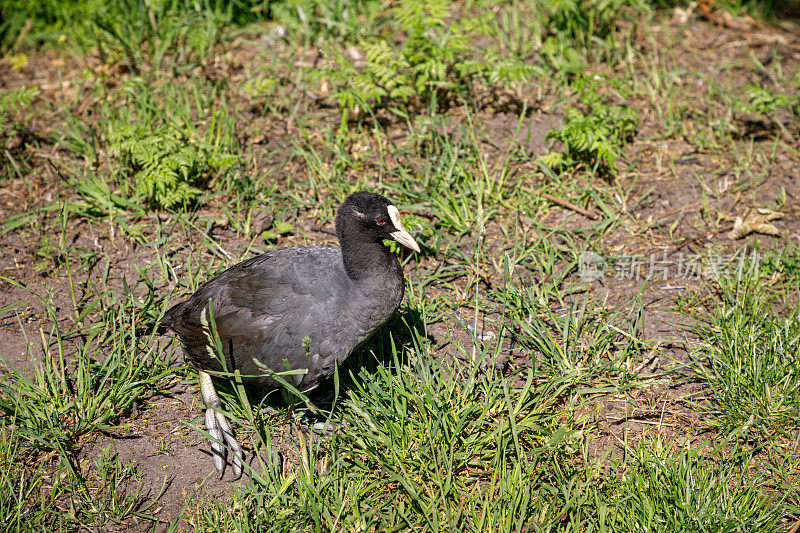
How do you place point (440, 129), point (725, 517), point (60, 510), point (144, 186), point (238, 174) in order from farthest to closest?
point (440, 129) < point (238, 174) < point (144, 186) < point (60, 510) < point (725, 517)

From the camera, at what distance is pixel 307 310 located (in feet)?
11.7

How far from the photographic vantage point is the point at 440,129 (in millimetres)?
5586

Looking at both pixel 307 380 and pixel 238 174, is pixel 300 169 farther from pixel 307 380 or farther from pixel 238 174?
pixel 307 380

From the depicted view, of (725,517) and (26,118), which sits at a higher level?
(26,118)

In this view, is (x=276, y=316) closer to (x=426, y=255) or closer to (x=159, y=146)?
(x=426, y=255)

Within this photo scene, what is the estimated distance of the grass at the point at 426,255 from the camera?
133 inches

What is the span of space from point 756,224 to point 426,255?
238 cm

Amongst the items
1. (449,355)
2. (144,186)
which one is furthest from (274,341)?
(144,186)

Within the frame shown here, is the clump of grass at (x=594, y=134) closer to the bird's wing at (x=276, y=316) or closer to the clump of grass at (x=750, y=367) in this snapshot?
the clump of grass at (x=750, y=367)

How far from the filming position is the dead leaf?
4.77 m

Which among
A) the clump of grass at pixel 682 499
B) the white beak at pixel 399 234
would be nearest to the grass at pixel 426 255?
the clump of grass at pixel 682 499

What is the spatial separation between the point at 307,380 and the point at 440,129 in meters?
2.80

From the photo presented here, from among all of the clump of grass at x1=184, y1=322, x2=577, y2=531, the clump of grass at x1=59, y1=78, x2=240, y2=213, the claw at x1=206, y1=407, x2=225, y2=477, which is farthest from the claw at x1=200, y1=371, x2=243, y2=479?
the clump of grass at x1=59, y1=78, x2=240, y2=213

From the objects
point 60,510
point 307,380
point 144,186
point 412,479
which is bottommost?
point 60,510
